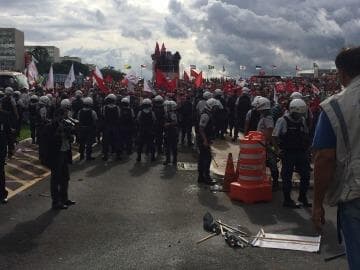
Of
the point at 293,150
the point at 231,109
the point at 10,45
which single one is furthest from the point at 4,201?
the point at 10,45

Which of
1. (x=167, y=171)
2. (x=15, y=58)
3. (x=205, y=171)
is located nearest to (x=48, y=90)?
(x=167, y=171)

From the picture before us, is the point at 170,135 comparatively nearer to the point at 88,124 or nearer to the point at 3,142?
the point at 88,124

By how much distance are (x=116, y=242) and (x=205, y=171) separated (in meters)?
5.15

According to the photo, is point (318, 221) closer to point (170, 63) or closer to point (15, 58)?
point (170, 63)

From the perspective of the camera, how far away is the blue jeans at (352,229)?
3.26 m

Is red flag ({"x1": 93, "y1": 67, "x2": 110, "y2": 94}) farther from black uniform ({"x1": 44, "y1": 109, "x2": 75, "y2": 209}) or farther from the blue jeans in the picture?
the blue jeans

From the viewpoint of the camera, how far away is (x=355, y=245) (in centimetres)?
328

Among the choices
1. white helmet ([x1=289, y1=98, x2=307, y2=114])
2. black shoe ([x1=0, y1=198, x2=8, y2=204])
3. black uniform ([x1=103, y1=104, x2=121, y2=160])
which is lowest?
black shoe ([x1=0, y1=198, x2=8, y2=204])

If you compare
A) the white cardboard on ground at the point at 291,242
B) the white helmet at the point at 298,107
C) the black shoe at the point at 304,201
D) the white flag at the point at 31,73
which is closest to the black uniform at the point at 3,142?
the white cardboard on ground at the point at 291,242

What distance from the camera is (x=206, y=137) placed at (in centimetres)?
1177

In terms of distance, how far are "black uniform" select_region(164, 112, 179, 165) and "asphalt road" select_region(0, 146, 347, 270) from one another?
10.0ft

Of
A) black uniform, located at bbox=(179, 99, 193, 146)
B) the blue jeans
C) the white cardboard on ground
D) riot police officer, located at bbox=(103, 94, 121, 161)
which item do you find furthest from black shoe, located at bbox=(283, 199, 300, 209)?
black uniform, located at bbox=(179, 99, 193, 146)

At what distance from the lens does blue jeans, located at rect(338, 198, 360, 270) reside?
326 centimetres

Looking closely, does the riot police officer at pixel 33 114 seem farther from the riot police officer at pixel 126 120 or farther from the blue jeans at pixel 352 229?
the blue jeans at pixel 352 229
